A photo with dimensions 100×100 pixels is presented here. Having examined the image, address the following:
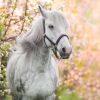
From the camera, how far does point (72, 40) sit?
1667cm

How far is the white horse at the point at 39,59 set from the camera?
8.46m

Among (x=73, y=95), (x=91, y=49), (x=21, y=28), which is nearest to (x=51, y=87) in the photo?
(x=21, y=28)

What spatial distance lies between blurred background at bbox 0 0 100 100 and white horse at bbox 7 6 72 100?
1.10ft

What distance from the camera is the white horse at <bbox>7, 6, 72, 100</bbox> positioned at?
8461 millimetres

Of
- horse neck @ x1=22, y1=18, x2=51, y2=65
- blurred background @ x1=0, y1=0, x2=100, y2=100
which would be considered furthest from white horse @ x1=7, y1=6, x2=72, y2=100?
Answer: blurred background @ x1=0, y1=0, x2=100, y2=100

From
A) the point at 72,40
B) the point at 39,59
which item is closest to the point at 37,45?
the point at 39,59

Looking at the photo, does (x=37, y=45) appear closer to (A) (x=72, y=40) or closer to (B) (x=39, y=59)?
(B) (x=39, y=59)

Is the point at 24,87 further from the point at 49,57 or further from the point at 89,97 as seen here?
the point at 89,97

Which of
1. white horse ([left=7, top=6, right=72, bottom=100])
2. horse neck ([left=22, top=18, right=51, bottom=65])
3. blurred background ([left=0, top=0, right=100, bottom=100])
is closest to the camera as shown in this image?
white horse ([left=7, top=6, right=72, bottom=100])

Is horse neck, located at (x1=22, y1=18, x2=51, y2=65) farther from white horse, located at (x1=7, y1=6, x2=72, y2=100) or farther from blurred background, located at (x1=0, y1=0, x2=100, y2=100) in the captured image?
blurred background, located at (x1=0, y1=0, x2=100, y2=100)

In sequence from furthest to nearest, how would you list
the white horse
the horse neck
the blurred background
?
the blurred background
the horse neck
the white horse

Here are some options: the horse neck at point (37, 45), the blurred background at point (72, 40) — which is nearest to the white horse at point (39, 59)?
the horse neck at point (37, 45)

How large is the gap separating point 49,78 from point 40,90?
232 millimetres

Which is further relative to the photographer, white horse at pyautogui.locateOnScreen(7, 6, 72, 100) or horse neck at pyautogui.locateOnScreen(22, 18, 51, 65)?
horse neck at pyautogui.locateOnScreen(22, 18, 51, 65)
